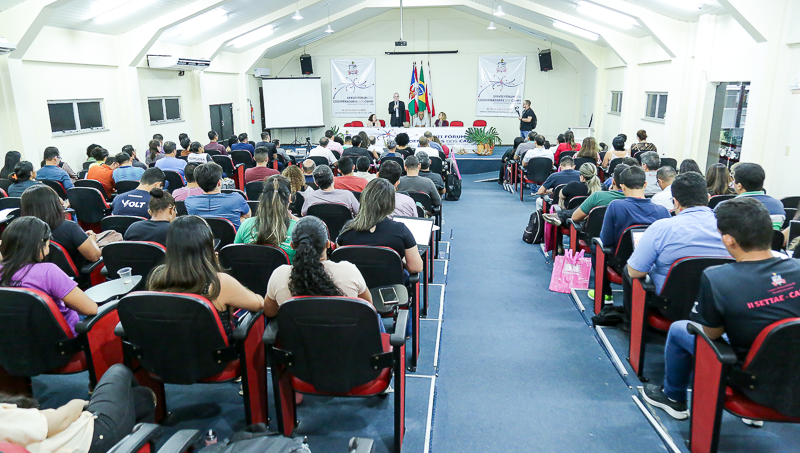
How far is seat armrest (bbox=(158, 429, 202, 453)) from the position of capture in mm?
1580

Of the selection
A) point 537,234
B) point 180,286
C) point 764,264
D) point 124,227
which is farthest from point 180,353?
point 537,234

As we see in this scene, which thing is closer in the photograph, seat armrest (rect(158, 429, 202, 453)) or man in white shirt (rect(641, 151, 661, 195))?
seat armrest (rect(158, 429, 202, 453))

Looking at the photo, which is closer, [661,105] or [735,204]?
[735,204]

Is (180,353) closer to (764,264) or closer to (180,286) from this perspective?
(180,286)

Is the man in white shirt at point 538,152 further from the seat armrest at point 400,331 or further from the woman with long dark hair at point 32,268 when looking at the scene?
the woman with long dark hair at point 32,268

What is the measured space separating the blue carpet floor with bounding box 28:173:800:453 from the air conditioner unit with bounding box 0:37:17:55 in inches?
180

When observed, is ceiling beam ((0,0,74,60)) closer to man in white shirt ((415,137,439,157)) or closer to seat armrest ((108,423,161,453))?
man in white shirt ((415,137,439,157))

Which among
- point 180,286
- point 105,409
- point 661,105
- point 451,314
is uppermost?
point 661,105

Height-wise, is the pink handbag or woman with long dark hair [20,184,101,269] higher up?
woman with long dark hair [20,184,101,269]

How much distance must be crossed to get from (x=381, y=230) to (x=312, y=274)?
3.15 feet

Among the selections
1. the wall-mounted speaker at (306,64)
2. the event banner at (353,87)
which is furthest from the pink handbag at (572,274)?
the wall-mounted speaker at (306,64)

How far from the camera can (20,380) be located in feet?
8.16

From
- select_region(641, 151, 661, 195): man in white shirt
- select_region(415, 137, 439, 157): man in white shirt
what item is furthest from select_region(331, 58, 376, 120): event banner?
select_region(641, 151, 661, 195): man in white shirt

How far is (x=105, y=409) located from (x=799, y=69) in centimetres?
680
